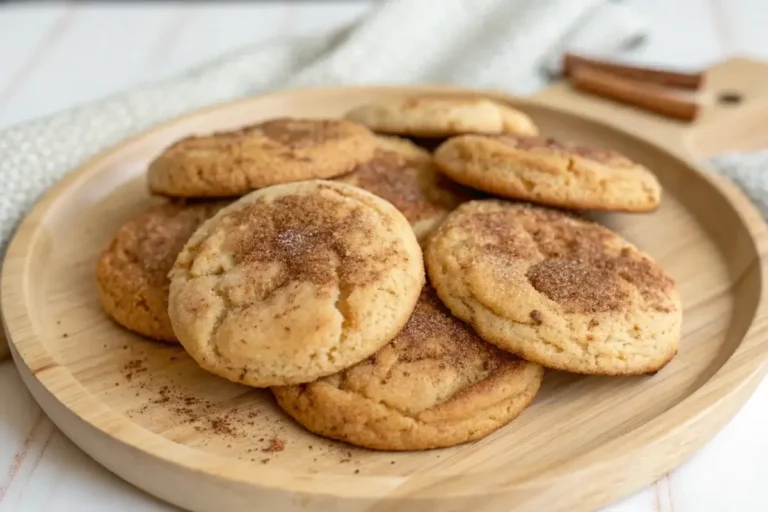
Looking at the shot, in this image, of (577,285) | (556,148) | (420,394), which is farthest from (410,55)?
(420,394)

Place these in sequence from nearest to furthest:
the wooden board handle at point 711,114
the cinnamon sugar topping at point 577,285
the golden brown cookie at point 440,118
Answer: the cinnamon sugar topping at point 577,285
the golden brown cookie at point 440,118
the wooden board handle at point 711,114

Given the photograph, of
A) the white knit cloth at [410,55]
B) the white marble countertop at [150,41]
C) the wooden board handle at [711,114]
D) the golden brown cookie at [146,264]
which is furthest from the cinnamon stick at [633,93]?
the golden brown cookie at [146,264]

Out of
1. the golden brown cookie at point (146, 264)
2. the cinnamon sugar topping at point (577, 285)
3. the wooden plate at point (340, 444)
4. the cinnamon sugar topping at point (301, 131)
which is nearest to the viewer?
the wooden plate at point (340, 444)

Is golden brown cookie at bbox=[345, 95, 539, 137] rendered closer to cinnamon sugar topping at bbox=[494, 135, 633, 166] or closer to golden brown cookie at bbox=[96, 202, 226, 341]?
cinnamon sugar topping at bbox=[494, 135, 633, 166]

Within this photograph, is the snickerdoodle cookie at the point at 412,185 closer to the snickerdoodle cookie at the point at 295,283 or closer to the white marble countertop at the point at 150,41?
the snickerdoodle cookie at the point at 295,283

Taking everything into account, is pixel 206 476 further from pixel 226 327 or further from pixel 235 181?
pixel 235 181

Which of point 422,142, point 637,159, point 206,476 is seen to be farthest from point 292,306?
point 637,159
